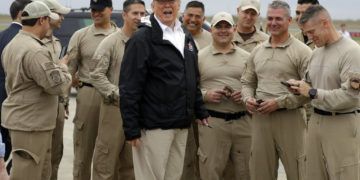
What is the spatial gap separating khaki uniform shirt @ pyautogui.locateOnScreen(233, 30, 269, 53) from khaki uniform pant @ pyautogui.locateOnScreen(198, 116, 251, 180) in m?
0.87

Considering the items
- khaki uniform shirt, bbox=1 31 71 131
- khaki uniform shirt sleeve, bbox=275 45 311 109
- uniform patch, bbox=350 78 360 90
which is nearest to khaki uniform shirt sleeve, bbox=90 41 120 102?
khaki uniform shirt, bbox=1 31 71 131

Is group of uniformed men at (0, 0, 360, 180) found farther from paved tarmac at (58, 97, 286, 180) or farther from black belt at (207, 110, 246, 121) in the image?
paved tarmac at (58, 97, 286, 180)

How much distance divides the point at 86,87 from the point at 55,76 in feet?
5.01

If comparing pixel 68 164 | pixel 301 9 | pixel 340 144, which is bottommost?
pixel 68 164

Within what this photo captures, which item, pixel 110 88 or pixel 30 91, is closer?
pixel 30 91

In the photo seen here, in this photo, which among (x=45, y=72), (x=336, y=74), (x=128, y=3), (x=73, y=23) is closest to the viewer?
(x=336, y=74)

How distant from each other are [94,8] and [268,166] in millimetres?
2544

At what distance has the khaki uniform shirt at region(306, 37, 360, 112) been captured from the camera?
5680 mm

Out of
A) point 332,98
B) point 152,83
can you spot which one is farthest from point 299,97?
point 152,83

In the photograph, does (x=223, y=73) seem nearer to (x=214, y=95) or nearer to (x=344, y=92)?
(x=214, y=95)

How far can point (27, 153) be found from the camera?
20.5 ft

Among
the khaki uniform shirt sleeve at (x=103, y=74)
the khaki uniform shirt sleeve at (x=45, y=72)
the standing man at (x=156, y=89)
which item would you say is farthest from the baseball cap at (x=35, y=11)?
the khaki uniform shirt sleeve at (x=103, y=74)

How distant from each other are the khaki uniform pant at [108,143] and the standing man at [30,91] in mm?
1004

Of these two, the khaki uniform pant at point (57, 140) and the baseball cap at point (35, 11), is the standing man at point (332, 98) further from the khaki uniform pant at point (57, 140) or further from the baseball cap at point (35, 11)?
the khaki uniform pant at point (57, 140)
